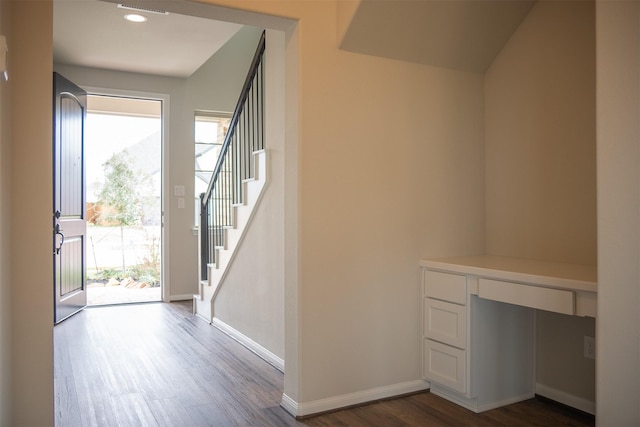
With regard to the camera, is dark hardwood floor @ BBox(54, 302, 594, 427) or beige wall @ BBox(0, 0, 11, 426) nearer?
beige wall @ BBox(0, 0, 11, 426)

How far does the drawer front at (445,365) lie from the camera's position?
2934 mm

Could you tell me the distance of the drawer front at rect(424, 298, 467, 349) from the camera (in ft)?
9.63

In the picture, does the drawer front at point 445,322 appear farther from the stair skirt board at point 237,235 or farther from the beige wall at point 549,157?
the stair skirt board at point 237,235

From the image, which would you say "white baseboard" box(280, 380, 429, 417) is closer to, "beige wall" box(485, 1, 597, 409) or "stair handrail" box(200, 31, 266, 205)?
"beige wall" box(485, 1, 597, 409)

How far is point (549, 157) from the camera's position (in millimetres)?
3104

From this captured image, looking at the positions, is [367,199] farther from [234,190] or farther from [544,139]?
[234,190]

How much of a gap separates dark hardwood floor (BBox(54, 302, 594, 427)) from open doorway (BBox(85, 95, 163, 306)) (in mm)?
2929

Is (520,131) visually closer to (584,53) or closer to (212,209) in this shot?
(584,53)

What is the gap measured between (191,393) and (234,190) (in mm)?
1972

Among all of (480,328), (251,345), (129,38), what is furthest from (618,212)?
(129,38)

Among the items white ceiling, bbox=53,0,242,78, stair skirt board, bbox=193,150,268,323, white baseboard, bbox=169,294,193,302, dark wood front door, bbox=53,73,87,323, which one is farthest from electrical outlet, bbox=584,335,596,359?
white baseboard, bbox=169,294,193,302

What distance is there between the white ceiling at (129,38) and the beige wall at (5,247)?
2.20 metres

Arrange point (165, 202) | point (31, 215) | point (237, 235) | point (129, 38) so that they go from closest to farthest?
point (31, 215), point (237, 235), point (129, 38), point (165, 202)

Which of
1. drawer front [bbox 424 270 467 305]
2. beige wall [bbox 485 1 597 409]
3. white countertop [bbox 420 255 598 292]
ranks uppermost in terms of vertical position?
beige wall [bbox 485 1 597 409]
